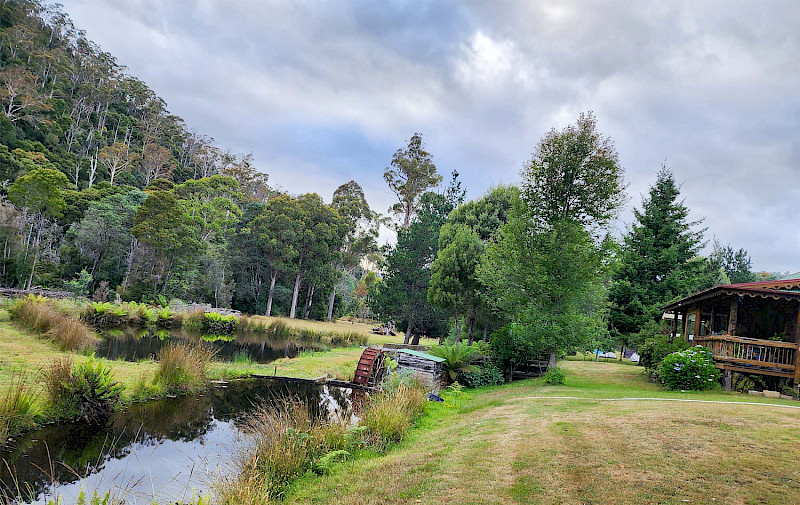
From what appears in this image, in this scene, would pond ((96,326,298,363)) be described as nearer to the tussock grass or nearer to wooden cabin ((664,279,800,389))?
the tussock grass

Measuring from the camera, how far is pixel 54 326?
44.3 ft

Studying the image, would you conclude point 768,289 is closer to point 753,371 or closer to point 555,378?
point 753,371

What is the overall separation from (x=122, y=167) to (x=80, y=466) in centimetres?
4901

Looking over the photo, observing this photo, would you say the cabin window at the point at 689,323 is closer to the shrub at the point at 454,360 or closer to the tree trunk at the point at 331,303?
the shrub at the point at 454,360

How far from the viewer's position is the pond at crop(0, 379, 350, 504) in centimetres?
557

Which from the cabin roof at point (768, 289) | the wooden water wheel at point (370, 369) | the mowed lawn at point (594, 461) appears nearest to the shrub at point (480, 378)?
the wooden water wheel at point (370, 369)

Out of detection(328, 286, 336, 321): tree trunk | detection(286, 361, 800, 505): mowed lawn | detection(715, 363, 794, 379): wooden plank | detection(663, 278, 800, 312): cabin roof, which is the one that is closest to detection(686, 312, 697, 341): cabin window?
detection(663, 278, 800, 312): cabin roof

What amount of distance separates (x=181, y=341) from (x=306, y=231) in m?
21.5

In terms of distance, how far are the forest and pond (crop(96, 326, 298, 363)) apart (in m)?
6.88

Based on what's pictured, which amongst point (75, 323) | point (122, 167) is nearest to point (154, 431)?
point (75, 323)

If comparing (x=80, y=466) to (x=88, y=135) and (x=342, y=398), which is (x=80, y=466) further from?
(x=88, y=135)

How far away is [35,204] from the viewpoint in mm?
28859

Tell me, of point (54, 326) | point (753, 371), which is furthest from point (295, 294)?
point (753, 371)

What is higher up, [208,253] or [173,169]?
[173,169]
